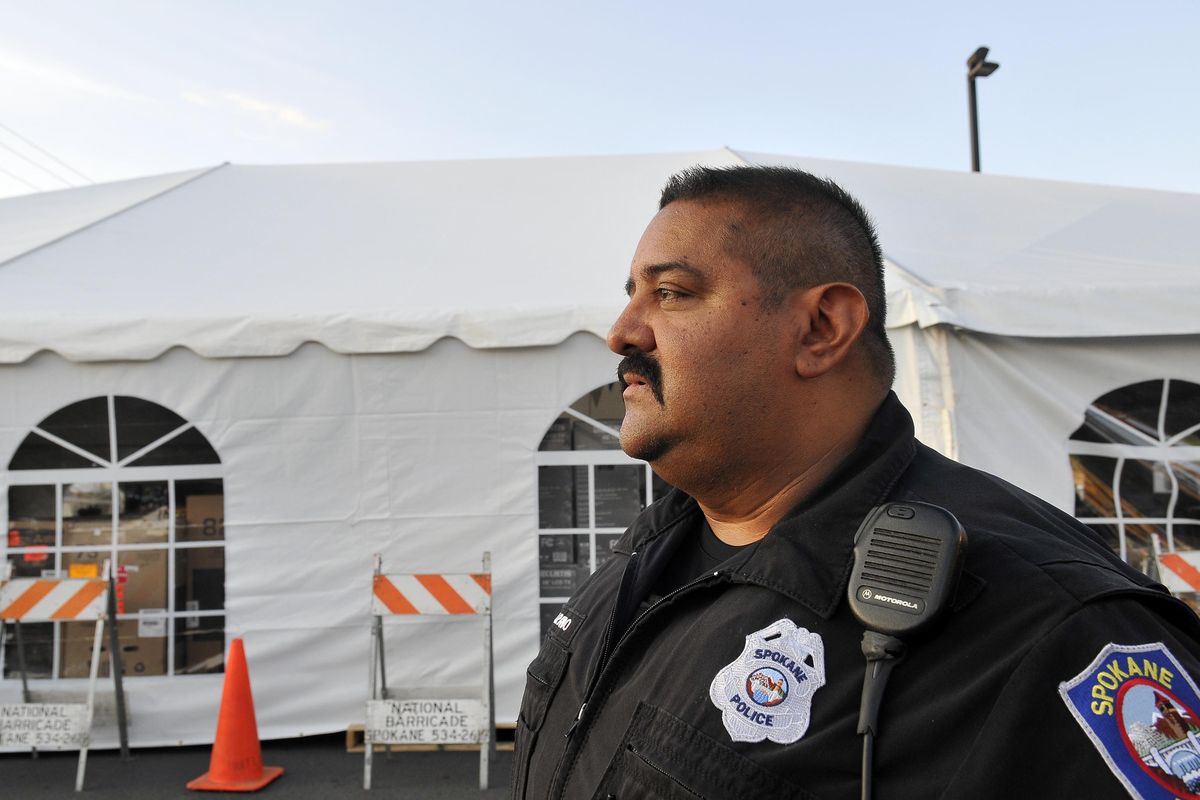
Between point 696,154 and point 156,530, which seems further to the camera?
point 696,154

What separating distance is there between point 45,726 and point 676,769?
4614 millimetres

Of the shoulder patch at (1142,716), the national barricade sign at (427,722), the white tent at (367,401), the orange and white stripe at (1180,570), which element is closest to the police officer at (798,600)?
the shoulder patch at (1142,716)

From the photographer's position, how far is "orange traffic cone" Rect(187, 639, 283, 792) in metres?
4.38

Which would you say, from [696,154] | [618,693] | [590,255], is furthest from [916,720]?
[696,154]

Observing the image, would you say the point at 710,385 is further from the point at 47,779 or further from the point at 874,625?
the point at 47,779

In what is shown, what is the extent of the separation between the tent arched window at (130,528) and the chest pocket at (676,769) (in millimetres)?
4500

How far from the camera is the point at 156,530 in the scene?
5.09 m

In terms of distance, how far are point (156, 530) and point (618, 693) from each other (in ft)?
15.3

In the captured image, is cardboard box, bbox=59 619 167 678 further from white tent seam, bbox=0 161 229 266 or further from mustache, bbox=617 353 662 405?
mustache, bbox=617 353 662 405

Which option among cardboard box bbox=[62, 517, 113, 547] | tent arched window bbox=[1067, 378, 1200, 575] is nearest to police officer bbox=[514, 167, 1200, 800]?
→ tent arched window bbox=[1067, 378, 1200, 575]

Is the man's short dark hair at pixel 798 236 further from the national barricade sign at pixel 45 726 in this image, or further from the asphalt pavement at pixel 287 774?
the national barricade sign at pixel 45 726

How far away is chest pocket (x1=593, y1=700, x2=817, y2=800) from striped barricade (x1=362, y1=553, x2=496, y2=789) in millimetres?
3469

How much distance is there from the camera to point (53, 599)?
4.60m

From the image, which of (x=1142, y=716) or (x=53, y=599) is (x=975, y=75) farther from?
(x=1142, y=716)
